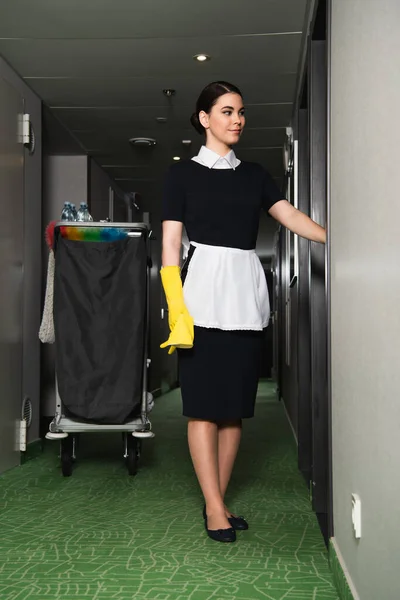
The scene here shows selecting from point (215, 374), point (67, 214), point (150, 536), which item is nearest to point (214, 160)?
point (215, 374)

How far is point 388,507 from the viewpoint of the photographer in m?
1.27

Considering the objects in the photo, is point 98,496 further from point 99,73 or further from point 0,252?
point 99,73

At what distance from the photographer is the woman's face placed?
2.54 meters

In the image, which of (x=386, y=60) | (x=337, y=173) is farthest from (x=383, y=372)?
(x=337, y=173)

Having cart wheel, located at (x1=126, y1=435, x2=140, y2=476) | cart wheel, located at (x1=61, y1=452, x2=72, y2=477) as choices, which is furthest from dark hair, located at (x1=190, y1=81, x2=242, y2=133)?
cart wheel, located at (x1=61, y1=452, x2=72, y2=477)

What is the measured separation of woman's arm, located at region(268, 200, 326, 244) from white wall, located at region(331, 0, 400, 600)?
0.35 m

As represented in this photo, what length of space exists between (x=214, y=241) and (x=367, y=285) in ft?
3.66

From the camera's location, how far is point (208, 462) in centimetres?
253

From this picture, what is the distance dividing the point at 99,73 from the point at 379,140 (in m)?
3.11

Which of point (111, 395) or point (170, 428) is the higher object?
point (111, 395)

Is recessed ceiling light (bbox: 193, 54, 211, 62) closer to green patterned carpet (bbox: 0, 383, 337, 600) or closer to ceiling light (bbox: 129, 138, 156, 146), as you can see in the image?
ceiling light (bbox: 129, 138, 156, 146)

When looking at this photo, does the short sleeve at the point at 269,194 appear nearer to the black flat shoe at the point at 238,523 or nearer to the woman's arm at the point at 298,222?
the woman's arm at the point at 298,222

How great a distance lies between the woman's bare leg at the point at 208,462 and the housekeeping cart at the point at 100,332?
954mm

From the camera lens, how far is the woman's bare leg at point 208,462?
2.49 meters
